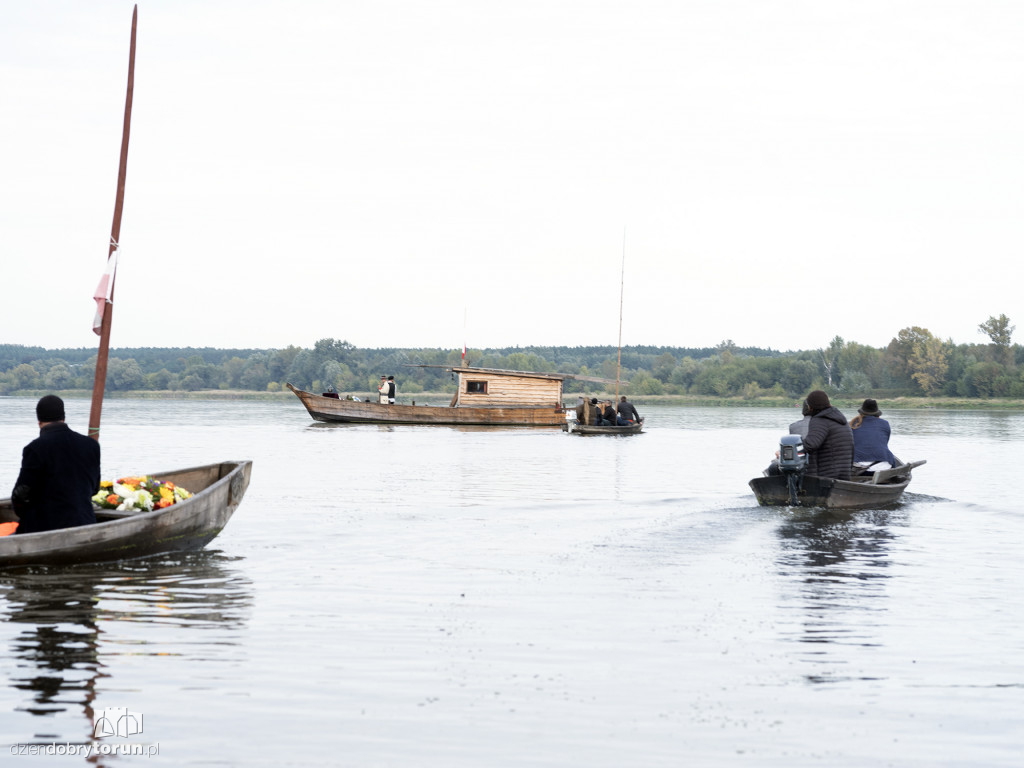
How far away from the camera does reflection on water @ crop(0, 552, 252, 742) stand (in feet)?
20.6

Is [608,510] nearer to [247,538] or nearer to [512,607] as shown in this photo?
[247,538]

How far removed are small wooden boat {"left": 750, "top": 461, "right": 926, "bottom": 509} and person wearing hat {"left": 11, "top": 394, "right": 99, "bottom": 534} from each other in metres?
10.0

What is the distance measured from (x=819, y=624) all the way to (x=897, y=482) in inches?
410

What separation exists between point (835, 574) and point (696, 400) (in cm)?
12551

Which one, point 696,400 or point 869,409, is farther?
point 696,400

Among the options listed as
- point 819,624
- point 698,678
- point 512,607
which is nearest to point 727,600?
point 819,624

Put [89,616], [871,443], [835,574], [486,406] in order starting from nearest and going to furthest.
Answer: [89,616]
[835,574]
[871,443]
[486,406]

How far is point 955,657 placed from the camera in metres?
7.62

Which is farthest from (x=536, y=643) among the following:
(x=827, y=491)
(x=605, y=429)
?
(x=605, y=429)

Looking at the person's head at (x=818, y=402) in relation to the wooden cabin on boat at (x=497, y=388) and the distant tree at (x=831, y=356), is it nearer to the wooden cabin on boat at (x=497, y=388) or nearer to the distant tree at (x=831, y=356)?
the wooden cabin on boat at (x=497, y=388)

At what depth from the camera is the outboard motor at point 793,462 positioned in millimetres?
15891

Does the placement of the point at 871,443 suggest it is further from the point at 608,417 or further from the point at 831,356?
the point at 831,356

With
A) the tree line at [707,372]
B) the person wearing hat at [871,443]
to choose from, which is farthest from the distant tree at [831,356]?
the person wearing hat at [871,443]

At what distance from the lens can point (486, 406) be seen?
2057 inches
